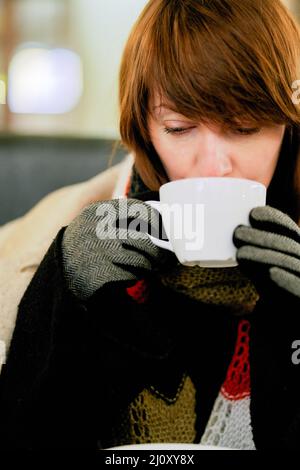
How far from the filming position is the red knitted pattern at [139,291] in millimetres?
859

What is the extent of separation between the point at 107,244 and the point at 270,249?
0.19 meters

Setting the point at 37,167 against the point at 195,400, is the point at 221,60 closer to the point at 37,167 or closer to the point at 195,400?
the point at 195,400

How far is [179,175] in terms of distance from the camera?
823 millimetres

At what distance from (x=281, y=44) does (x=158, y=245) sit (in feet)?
1.10

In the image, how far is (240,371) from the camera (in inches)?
33.9

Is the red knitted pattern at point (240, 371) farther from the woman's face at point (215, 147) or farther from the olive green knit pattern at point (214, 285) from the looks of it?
the woman's face at point (215, 147)

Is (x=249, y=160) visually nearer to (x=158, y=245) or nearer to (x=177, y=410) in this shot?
(x=158, y=245)

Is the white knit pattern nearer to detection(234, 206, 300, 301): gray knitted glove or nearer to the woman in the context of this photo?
the woman

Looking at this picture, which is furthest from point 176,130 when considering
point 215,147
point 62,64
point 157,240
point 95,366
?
point 62,64

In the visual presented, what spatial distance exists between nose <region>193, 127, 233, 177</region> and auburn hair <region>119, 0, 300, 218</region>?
0.02m

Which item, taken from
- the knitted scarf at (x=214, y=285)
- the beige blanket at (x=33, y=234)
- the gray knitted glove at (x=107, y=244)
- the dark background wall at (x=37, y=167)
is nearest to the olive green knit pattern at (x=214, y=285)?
the knitted scarf at (x=214, y=285)
